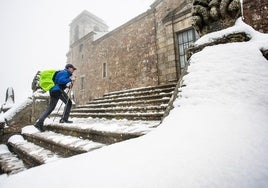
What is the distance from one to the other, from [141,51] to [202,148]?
10307 millimetres

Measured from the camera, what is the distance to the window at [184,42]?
348 inches

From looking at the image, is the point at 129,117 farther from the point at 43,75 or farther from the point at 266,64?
the point at 266,64

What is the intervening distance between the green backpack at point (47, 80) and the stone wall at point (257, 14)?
235 inches

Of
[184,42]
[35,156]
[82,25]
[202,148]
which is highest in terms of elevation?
[82,25]

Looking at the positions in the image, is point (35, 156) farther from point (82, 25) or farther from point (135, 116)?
point (82, 25)

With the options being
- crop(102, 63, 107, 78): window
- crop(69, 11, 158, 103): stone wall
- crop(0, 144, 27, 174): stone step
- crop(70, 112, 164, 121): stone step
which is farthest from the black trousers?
crop(102, 63, 107, 78): window

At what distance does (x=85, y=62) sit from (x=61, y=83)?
1316 centimetres

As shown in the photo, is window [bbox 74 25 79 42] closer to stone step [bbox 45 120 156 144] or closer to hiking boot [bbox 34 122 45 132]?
hiking boot [bbox 34 122 45 132]

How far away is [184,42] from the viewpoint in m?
9.06

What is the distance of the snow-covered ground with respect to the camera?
Answer: 33.2 inches

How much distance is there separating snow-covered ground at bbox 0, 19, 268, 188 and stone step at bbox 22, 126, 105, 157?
979 millimetres

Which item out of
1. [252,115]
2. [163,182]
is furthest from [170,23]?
[163,182]

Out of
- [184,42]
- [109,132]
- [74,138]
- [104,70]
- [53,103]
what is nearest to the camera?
[109,132]

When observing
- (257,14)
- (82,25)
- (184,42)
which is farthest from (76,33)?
(257,14)
